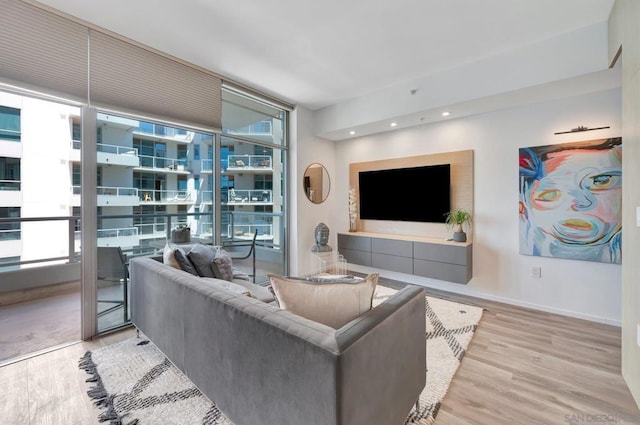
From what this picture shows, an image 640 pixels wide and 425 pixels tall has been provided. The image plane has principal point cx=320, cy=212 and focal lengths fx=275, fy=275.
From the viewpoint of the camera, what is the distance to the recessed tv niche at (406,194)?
12.3ft

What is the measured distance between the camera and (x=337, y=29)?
95.3 inches

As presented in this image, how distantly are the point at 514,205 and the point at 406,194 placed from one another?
133 cm

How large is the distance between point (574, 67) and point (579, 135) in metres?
0.78

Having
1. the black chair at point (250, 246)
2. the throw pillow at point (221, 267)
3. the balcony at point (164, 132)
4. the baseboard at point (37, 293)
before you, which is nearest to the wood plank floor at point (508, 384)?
the throw pillow at point (221, 267)

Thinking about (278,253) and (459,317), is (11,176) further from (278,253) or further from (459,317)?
(459,317)

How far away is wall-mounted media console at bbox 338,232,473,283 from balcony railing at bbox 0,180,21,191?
3.98 meters

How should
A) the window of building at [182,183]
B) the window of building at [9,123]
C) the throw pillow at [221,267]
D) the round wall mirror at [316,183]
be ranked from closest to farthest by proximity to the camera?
the throw pillow at [221,267] → the window of building at [9,123] → the window of building at [182,183] → the round wall mirror at [316,183]

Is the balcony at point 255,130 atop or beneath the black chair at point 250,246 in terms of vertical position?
atop

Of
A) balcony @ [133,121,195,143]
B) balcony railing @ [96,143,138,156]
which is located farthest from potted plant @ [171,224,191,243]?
balcony @ [133,121,195,143]

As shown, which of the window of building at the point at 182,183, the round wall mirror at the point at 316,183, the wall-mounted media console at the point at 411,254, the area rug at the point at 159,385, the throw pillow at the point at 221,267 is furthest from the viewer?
the round wall mirror at the point at 316,183

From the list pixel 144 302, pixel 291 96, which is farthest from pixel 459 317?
pixel 291 96

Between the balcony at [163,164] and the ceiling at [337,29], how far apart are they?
108 centimetres

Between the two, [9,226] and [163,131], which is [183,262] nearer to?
[163,131]

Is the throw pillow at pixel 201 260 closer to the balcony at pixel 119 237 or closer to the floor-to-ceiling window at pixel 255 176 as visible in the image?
the balcony at pixel 119 237
